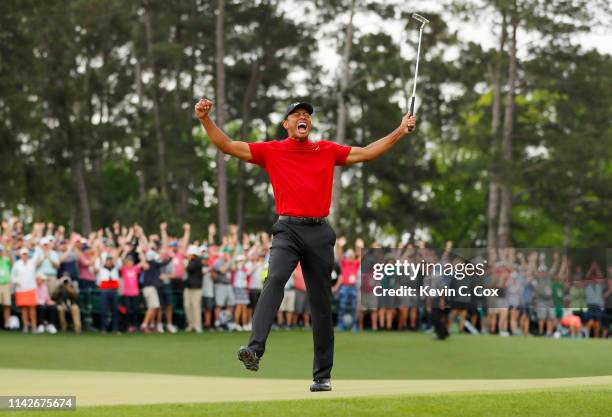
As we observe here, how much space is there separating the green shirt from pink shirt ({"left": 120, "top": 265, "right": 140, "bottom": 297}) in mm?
2265

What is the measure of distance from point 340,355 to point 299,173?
1227cm

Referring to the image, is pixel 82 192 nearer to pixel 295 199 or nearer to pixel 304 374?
pixel 304 374

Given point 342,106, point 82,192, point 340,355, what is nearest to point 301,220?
point 340,355

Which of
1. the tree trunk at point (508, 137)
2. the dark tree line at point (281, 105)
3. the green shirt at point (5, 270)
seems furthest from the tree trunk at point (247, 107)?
the green shirt at point (5, 270)

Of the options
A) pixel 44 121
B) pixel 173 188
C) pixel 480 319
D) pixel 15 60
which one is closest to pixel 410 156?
pixel 173 188

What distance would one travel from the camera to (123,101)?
2405 inches

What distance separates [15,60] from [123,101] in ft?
52.9

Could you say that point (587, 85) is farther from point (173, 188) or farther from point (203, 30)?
point (173, 188)

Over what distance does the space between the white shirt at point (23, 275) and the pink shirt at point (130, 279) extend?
6.25ft

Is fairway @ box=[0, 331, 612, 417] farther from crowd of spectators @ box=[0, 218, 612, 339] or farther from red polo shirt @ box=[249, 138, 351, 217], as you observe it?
red polo shirt @ box=[249, 138, 351, 217]

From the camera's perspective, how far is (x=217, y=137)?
9.78 metres

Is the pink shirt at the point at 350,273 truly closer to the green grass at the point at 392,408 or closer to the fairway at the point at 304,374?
the fairway at the point at 304,374

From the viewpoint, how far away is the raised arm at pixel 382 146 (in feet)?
33.1

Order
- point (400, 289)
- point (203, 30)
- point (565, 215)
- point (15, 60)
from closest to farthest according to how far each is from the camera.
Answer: point (400, 289), point (15, 60), point (565, 215), point (203, 30)
